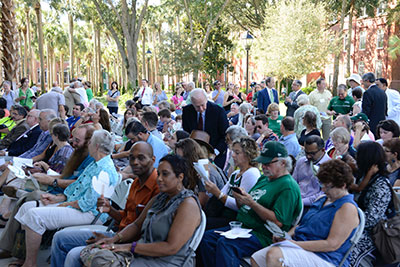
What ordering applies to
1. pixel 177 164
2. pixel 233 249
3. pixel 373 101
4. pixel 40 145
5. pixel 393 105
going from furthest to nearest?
pixel 393 105, pixel 373 101, pixel 40 145, pixel 233 249, pixel 177 164

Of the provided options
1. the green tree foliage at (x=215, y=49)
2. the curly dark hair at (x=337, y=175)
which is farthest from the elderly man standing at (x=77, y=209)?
the green tree foliage at (x=215, y=49)

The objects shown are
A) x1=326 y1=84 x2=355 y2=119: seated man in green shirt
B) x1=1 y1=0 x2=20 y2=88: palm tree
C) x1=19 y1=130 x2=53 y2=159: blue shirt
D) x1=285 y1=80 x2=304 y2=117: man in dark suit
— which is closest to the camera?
x1=19 y1=130 x2=53 y2=159: blue shirt

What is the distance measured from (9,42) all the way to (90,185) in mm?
16848

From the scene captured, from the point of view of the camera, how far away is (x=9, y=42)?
19766 millimetres

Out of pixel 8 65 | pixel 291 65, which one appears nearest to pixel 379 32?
pixel 291 65

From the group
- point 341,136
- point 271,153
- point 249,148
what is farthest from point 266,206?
point 341,136

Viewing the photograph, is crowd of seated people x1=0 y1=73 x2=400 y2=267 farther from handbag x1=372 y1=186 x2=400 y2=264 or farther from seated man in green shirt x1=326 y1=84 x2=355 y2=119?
seated man in green shirt x1=326 y1=84 x2=355 y2=119

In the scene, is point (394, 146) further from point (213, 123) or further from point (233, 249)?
point (213, 123)

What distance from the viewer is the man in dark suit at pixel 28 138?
8.16 meters

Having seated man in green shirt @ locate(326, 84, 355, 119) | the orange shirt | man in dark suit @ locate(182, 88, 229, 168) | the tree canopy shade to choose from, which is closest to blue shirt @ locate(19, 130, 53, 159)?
man in dark suit @ locate(182, 88, 229, 168)

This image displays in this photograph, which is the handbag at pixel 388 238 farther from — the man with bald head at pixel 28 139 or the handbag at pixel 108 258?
the man with bald head at pixel 28 139

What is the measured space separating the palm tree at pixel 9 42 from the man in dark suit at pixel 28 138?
40.4ft

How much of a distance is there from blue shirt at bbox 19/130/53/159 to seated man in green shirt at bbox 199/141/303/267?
14.1 feet

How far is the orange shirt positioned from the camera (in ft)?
14.2
